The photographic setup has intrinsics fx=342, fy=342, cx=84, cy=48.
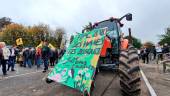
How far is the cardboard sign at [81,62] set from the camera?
9578 millimetres

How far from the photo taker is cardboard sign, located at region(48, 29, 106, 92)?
377 inches

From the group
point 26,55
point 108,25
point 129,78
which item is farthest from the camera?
point 26,55

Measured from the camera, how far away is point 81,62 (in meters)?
10.4

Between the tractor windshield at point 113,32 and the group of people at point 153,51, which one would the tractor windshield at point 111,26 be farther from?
the group of people at point 153,51

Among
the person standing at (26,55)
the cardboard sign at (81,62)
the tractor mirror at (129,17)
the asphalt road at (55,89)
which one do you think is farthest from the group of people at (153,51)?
the cardboard sign at (81,62)

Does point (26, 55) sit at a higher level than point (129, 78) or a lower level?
higher

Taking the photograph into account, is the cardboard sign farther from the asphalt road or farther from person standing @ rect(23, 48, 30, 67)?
person standing @ rect(23, 48, 30, 67)

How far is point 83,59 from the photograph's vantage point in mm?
10508

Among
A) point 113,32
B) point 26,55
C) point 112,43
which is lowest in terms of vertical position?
point 26,55

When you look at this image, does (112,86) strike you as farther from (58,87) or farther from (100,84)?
(58,87)

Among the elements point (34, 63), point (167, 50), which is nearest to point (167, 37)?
point (167, 50)

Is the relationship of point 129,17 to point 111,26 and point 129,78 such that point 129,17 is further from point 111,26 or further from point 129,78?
point 129,78

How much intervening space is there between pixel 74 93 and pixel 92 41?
1855 mm

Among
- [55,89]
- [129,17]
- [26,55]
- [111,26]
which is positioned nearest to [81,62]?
[55,89]
